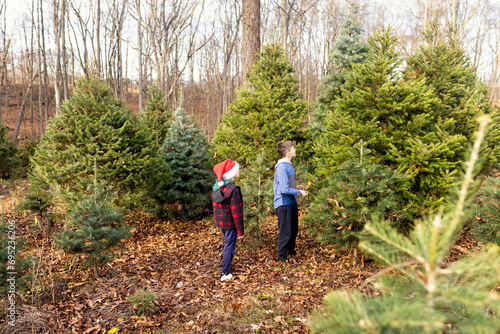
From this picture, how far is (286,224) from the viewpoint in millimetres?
4723

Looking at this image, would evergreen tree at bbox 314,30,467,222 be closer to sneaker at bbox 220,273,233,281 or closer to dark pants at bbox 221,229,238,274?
dark pants at bbox 221,229,238,274

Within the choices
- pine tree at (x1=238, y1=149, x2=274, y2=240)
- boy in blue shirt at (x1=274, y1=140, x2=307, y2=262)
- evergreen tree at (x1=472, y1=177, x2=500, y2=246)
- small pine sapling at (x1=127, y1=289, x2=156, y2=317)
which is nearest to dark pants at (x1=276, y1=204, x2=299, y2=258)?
boy in blue shirt at (x1=274, y1=140, x2=307, y2=262)

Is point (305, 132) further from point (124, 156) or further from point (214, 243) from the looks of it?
point (124, 156)

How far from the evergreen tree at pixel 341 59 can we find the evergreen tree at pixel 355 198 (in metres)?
2.67

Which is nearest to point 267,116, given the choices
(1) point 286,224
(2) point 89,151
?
(1) point 286,224

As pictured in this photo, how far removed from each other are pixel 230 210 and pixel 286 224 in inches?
37.6

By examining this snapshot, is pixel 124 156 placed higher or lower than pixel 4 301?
higher

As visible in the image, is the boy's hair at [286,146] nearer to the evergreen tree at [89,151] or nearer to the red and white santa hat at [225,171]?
the red and white santa hat at [225,171]

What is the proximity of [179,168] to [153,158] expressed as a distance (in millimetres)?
1130

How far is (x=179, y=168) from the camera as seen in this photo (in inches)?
302

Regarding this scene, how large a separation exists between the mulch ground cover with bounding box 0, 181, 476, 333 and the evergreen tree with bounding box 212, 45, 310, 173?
1983mm

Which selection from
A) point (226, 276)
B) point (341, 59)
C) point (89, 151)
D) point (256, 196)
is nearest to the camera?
point (226, 276)

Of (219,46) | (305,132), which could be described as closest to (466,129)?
(305,132)

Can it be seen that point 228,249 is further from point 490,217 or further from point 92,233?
point 490,217
